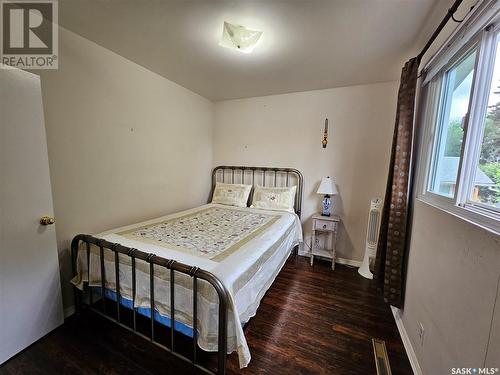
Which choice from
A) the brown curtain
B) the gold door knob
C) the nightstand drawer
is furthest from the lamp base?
the gold door knob

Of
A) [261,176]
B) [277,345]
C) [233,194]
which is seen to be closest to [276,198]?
[261,176]

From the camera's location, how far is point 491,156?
3.25ft

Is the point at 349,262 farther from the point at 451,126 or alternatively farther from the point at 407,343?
the point at 451,126

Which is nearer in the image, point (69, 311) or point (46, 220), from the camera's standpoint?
point (46, 220)

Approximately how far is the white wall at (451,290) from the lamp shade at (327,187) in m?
1.13

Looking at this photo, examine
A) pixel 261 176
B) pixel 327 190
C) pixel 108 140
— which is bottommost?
pixel 327 190

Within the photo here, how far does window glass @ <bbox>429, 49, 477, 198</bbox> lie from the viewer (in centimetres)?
128

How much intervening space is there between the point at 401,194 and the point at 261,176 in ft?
6.61

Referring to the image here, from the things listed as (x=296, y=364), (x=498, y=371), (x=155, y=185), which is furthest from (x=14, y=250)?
(x=498, y=371)

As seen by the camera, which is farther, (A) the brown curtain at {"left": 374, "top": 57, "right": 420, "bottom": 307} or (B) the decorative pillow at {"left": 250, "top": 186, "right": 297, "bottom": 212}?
(B) the decorative pillow at {"left": 250, "top": 186, "right": 297, "bottom": 212}

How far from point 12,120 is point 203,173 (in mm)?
2404

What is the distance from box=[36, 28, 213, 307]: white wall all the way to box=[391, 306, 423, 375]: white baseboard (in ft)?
9.03

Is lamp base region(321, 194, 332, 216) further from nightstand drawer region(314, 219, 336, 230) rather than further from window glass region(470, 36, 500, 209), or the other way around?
window glass region(470, 36, 500, 209)

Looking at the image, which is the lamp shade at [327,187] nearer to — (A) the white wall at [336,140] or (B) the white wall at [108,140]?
(A) the white wall at [336,140]
